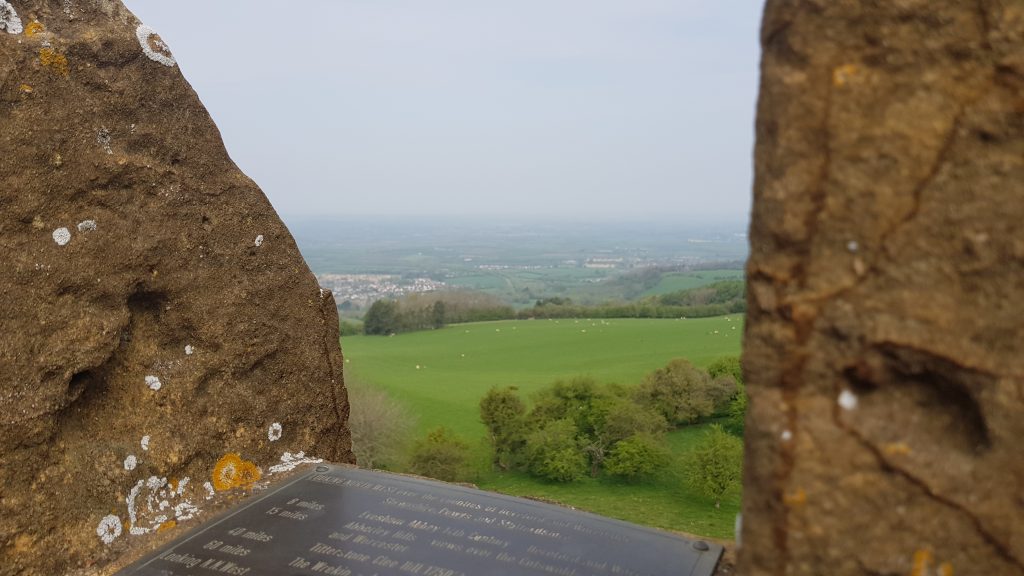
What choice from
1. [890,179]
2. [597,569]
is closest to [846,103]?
[890,179]

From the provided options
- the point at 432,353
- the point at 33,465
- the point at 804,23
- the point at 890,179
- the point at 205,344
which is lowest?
the point at 432,353

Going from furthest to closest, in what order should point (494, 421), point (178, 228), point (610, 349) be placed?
point (610, 349) < point (494, 421) < point (178, 228)

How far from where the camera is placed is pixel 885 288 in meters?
2.81

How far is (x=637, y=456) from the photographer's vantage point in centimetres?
2500

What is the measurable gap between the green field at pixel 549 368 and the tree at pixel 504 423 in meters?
0.79

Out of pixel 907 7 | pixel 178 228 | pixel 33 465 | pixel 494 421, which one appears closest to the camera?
pixel 907 7

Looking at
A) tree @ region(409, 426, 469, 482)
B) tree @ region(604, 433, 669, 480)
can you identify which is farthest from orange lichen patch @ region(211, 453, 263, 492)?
tree @ region(604, 433, 669, 480)

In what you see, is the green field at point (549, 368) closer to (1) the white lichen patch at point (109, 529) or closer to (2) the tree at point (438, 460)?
(2) the tree at point (438, 460)

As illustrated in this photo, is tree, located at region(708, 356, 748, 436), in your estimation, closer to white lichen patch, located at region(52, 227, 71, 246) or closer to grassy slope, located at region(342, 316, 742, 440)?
grassy slope, located at region(342, 316, 742, 440)

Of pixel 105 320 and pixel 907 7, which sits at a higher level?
pixel 907 7

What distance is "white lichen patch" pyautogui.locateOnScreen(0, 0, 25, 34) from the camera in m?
5.24

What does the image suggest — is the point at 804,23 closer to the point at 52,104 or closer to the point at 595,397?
the point at 52,104

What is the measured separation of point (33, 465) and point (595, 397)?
24.5 m

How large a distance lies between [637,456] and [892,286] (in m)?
23.1
